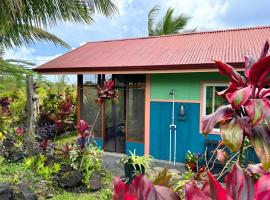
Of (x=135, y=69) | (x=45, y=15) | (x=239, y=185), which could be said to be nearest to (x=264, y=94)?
(x=239, y=185)

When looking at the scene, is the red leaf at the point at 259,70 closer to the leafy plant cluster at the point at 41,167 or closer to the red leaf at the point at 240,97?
the red leaf at the point at 240,97

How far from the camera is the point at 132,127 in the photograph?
8.49m

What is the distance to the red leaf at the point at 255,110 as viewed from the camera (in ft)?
3.62

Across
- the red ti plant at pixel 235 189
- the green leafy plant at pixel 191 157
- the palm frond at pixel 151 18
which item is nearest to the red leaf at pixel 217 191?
the red ti plant at pixel 235 189

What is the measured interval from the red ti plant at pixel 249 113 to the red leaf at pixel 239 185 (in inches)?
6.3

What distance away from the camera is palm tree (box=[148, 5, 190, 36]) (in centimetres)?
1791

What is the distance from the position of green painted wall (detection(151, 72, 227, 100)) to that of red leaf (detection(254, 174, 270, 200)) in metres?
6.48

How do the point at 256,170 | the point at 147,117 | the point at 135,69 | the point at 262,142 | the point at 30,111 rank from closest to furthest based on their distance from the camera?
1. the point at 262,142
2. the point at 256,170
3. the point at 30,111
4. the point at 135,69
5. the point at 147,117

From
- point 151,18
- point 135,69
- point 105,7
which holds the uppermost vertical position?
point 151,18

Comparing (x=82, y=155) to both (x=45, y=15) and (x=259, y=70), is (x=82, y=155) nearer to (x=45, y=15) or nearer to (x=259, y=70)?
(x=45, y=15)

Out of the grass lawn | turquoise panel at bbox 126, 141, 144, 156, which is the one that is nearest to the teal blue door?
turquoise panel at bbox 126, 141, 144, 156

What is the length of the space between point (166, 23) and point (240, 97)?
17.5m

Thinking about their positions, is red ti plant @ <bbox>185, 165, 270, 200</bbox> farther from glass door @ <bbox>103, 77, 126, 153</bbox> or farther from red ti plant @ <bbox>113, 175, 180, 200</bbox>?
glass door @ <bbox>103, 77, 126, 153</bbox>

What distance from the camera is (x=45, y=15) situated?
28.2ft
